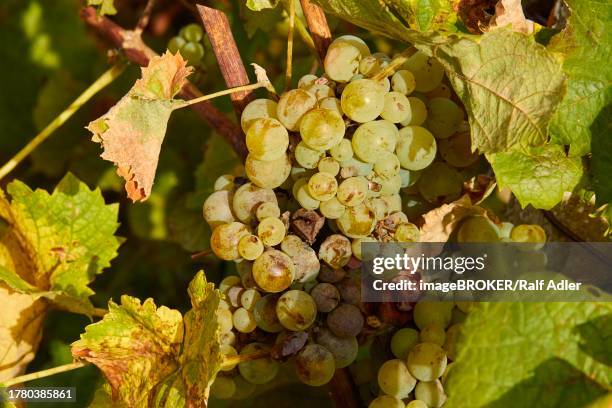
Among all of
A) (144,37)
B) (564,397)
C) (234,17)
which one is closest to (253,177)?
(564,397)

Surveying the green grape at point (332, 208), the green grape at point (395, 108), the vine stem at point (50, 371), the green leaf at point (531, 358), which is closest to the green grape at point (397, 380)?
the green leaf at point (531, 358)

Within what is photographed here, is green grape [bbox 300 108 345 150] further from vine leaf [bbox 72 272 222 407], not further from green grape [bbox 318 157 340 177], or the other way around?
vine leaf [bbox 72 272 222 407]

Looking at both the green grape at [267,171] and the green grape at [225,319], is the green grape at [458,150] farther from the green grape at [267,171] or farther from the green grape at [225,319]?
the green grape at [225,319]

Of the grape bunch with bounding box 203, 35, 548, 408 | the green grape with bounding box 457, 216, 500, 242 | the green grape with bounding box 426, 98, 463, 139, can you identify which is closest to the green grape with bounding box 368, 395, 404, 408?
the grape bunch with bounding box 203, 35, 548, 408

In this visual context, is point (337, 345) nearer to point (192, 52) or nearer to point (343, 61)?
point (343, 61)

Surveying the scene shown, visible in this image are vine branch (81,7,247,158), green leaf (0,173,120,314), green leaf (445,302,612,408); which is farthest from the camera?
green leaf (0,173,120,314)
